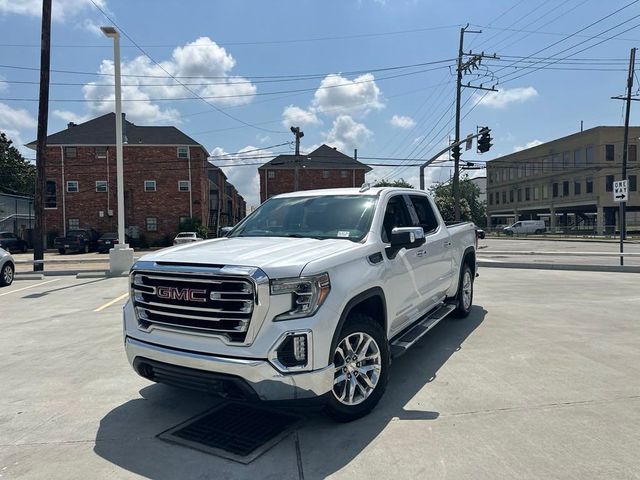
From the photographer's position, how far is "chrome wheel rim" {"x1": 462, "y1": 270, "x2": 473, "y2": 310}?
715cm

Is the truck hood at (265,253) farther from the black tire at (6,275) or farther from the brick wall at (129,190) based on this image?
the brick wall at (129,190)

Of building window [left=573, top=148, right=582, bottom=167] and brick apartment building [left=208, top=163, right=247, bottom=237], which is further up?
building window [left=573, top=148, right=582, bottom=167]

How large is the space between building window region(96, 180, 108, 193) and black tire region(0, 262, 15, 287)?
31713 mm

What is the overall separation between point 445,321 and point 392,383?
295 centimetres

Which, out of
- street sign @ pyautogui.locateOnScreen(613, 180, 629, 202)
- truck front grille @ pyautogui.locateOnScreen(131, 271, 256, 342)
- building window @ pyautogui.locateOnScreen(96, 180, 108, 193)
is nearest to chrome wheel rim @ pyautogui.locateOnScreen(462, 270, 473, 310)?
truck front grille @ pyautogui.locateOnScreen(131, 271, 256, 342)

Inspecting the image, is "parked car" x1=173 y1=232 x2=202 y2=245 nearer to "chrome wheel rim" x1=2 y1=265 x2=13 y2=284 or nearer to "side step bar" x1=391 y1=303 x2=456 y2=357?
"side step bar" x1=391 y1=303 x2=456 y2=357

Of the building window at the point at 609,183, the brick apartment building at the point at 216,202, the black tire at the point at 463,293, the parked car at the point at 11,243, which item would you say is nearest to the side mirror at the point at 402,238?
the black tire at the point at 463,293

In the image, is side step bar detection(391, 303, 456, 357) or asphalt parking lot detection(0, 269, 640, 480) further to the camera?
side step bar detection(391, 303, 456, 357)

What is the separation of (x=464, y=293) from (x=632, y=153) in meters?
55.7

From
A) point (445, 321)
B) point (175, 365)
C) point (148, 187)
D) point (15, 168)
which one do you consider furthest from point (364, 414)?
point (15, 168)

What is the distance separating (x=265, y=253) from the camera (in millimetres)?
3547

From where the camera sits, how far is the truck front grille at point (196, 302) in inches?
126

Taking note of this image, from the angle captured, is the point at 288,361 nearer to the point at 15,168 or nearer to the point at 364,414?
the point at 364,414

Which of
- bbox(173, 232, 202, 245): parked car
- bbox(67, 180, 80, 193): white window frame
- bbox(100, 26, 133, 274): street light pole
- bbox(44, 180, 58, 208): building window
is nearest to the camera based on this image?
bbox(173, 232, 202, 245): parked car
